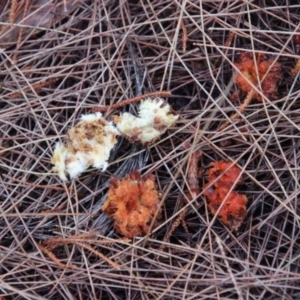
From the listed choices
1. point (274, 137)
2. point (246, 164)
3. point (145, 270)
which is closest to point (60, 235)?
point (145, 270)

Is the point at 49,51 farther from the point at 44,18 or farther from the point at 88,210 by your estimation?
the point at 88,210

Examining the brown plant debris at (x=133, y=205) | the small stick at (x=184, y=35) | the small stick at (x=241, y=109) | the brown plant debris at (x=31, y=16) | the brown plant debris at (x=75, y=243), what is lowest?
the brown plant debris at (x=75, y=243)

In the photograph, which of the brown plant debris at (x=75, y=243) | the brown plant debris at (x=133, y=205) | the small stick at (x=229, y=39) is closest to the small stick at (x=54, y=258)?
the brown plant debris at (x=75, y=243)

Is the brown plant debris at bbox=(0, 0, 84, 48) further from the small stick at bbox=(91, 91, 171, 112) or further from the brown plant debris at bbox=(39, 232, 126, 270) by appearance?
the brown plant debris at bbox=(39, 232, 126, 270)

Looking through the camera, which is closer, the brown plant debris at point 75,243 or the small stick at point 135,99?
the brown plant debris at point 75,243

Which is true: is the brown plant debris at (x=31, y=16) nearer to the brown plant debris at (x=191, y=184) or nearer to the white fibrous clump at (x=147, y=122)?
the white fibrous clump at (x=147, y=122)

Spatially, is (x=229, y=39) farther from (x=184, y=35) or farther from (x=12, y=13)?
(x=12, y=13)

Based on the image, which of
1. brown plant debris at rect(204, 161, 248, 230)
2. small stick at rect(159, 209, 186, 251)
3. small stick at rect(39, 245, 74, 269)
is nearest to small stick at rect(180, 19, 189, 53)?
brown plant debris at rect(204, 161, 248, 230)
